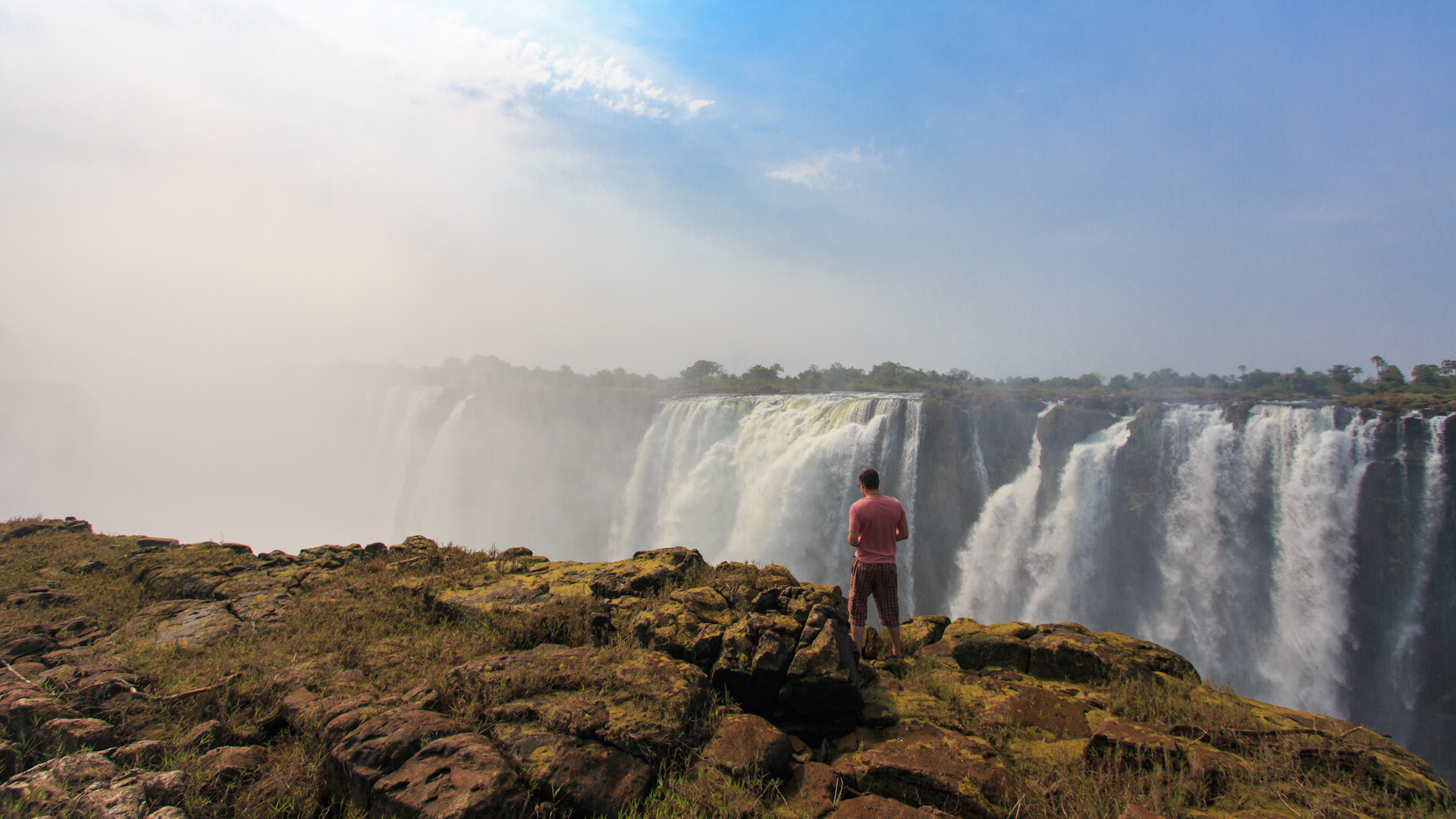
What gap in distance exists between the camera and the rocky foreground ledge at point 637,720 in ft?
9.03

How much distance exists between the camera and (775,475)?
68.2ft

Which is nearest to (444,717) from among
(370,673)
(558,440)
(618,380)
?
(370,673)

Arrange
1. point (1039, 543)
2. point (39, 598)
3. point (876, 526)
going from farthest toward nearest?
point (1039, 543) → point (39, 598) → point (876, 526)

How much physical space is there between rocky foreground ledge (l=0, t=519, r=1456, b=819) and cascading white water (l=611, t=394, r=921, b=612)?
1384cm

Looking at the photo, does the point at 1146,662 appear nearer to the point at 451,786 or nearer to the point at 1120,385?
the point at 451,786

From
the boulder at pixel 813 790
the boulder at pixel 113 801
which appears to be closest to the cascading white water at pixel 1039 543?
the boulder at pixel 813 790

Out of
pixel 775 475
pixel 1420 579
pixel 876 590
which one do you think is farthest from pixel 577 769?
pixel 1420 579

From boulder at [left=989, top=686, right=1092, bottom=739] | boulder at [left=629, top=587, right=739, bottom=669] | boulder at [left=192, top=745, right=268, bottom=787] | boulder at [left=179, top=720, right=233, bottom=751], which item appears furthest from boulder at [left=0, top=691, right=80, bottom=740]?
boulder at [left=989, top=686, right=1092, bottom=739]

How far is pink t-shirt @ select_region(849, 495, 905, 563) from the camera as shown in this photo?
4.77 meters

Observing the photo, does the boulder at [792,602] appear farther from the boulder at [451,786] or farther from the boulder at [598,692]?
the boulder at [451,786]

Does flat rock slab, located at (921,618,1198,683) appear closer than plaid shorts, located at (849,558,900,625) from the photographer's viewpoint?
No

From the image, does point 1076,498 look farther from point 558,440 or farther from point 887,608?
point 558,440

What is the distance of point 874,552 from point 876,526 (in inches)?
9.8

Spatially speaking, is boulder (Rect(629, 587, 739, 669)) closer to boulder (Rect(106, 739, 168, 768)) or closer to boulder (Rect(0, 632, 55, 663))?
boulder (Rect(106, 739, 168, 768))
